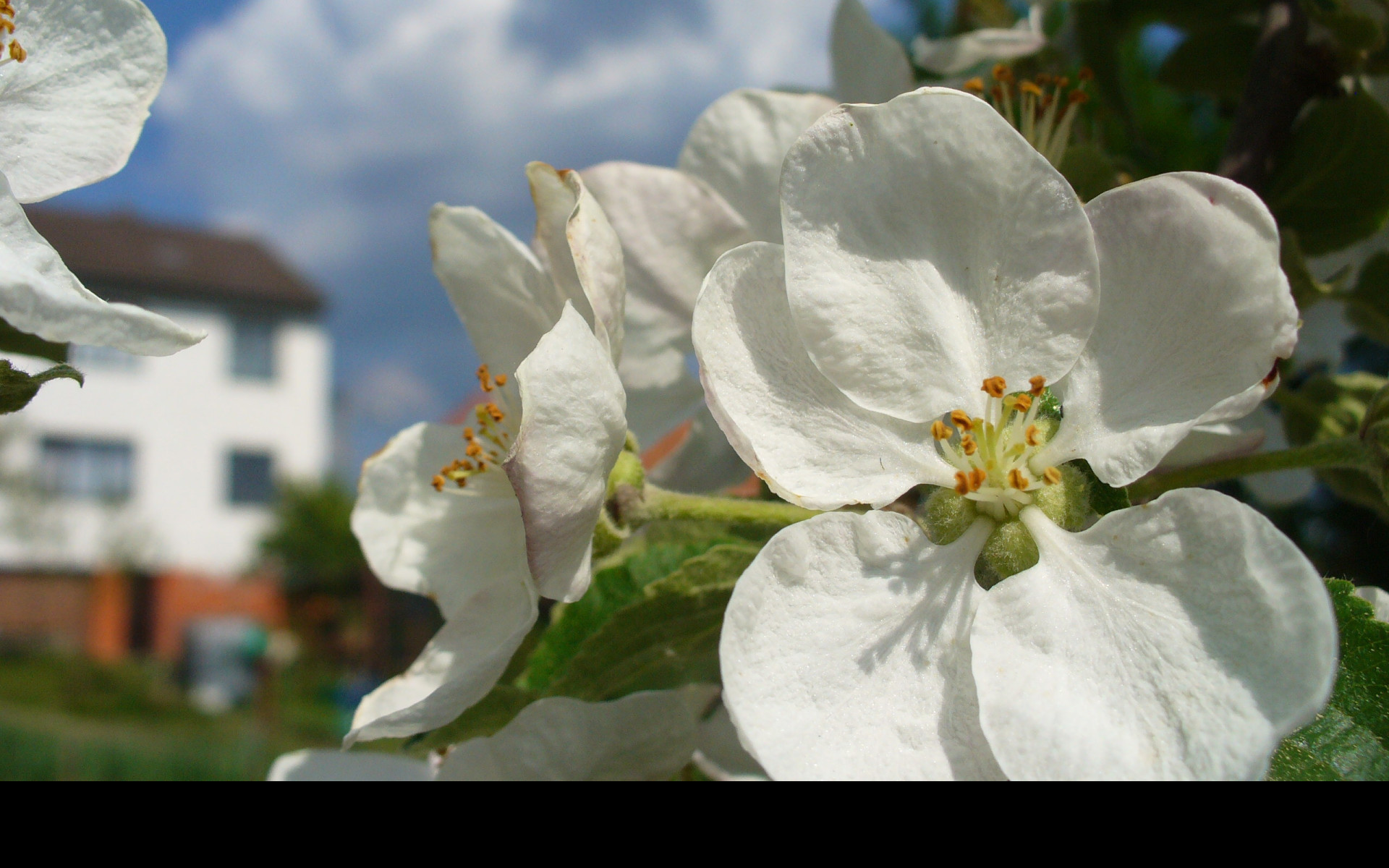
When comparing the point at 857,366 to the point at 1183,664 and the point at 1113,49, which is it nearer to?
the point at 1183,664

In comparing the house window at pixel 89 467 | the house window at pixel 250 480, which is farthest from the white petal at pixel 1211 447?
the house window at pixel 250 480

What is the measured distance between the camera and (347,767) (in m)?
1.03

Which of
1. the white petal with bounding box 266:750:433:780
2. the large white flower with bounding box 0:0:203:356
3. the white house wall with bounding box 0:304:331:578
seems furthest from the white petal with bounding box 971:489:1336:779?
the white house wall with bounding box 0:304:331:578

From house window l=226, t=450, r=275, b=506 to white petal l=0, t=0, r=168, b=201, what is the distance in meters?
26.6

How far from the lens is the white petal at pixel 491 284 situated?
0.94 meters

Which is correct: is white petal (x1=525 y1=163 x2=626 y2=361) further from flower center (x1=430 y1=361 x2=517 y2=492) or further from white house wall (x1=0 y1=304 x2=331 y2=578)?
white house wall (x1=0 y1=304 x2=331 y2=578)

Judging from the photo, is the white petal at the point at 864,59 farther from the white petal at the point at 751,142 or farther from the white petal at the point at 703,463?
the white petal at the point at 703,463

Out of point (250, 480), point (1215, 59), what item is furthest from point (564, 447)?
point (250, 480)

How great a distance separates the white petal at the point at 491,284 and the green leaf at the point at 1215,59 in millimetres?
1027

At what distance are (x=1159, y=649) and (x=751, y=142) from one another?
0.65 m

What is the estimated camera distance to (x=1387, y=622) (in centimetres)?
69
